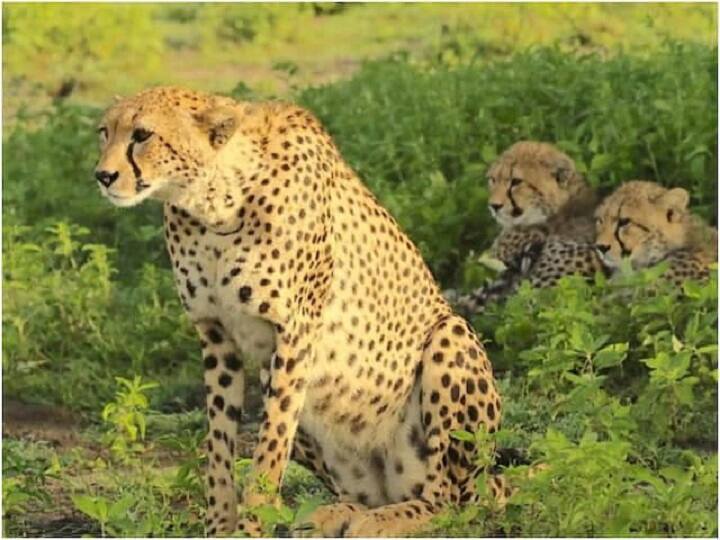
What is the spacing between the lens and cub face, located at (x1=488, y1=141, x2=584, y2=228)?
306 inches

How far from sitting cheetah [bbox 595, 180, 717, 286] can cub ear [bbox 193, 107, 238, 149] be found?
236 cm

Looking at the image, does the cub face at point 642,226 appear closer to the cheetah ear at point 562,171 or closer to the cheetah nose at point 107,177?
the cheetah ear at point 562,171

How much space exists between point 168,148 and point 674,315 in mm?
2043

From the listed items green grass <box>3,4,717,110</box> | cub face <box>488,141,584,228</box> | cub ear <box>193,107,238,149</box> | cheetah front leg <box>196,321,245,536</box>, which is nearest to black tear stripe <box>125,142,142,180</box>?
cub ear <box>193,107,238,149</box>

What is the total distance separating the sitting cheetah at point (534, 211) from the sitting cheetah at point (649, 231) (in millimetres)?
180

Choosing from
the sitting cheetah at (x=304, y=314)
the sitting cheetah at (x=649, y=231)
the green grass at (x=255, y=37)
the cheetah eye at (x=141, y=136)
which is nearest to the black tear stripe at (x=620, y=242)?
the sitting cheetah at (x=649, y=231)

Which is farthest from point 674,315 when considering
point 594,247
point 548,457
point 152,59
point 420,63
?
point 152,59

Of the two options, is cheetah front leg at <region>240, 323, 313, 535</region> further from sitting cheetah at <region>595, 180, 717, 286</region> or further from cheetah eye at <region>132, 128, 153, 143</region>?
sitting cheetah at <region>595, 180, 717, 286</region>

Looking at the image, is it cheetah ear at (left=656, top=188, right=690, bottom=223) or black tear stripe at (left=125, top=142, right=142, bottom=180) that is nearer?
black tear stripe at (left=125, top=142, right=142, bottom=180)

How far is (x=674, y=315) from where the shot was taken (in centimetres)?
676

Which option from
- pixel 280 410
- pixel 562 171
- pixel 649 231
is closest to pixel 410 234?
pixel 562 171

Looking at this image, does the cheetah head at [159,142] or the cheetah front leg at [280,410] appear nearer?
the cheetah head at [159,142]

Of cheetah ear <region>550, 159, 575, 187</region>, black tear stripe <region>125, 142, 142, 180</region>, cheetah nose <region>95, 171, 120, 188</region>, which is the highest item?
black tear stripe <region>125, 142, 142, 180</region>

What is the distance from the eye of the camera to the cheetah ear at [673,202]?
7.37 m
